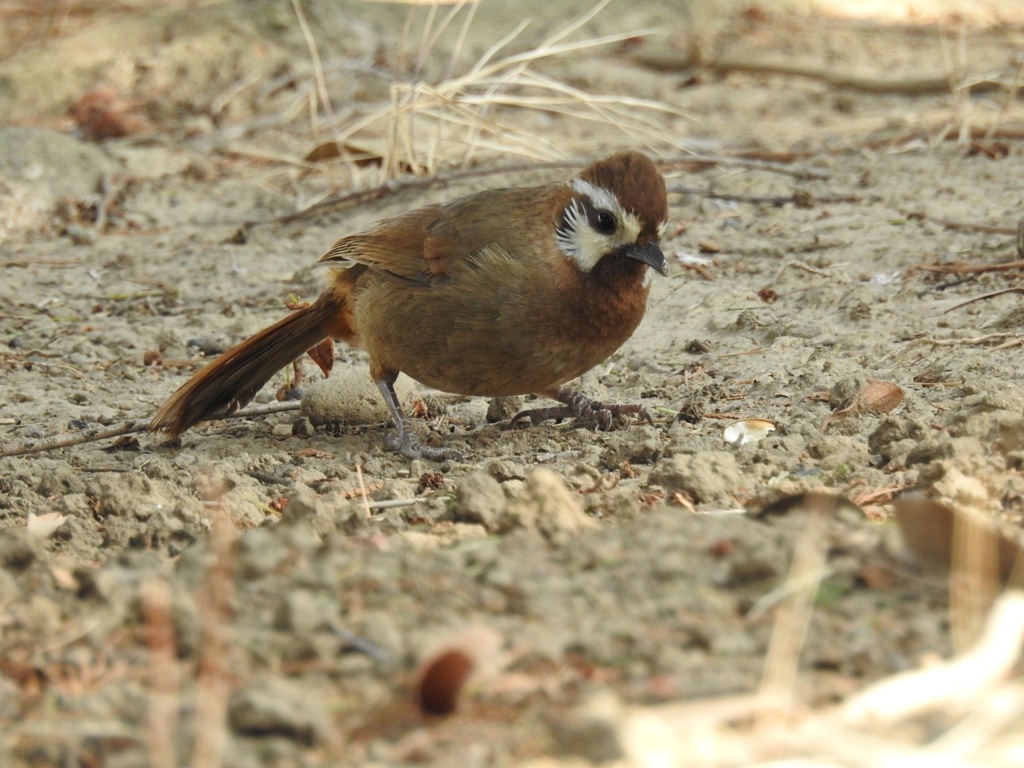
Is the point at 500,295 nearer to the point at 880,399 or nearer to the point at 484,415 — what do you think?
the point at 484,415

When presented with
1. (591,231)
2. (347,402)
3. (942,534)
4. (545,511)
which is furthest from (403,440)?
(942,534)

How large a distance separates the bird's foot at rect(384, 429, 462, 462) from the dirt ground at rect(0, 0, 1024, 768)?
105 millimetres

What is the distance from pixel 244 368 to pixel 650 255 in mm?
1789

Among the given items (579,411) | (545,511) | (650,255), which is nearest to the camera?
(545,511)

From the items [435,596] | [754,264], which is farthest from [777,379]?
[435,596]

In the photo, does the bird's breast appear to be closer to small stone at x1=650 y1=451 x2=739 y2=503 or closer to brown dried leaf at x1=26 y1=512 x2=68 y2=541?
small stone at x1=650 y1=451 x2=739 y2=503

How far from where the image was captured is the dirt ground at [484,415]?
2172 mm

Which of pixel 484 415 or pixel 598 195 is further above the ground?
pixel 598 195

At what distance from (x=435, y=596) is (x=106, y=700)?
64 centimetres

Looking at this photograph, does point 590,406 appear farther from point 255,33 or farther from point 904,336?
point 255,33

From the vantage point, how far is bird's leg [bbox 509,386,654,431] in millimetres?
5031

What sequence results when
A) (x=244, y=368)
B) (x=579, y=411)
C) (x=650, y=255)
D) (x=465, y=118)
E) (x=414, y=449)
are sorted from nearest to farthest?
(x=650, y=255) → (x=414, y=449) → (x=579, y=411) → (x=244, y=368) → (x=465, y=118)

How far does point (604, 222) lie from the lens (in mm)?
4672

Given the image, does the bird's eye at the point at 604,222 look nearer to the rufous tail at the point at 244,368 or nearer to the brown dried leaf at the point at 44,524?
the rufous tail at the point at 244,368
